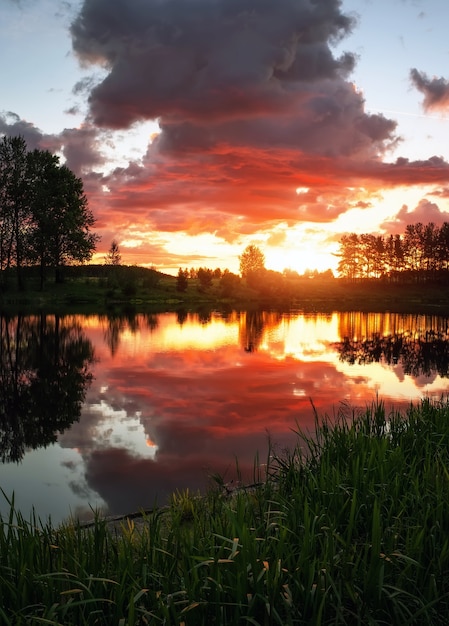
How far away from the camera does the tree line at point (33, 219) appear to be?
242 feet

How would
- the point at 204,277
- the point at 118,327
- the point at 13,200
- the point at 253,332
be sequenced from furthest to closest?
the point at 204,277
the point at 13,200
the point at 118,327
the point at 253,332

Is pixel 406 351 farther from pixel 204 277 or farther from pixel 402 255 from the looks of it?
pixel 402 255

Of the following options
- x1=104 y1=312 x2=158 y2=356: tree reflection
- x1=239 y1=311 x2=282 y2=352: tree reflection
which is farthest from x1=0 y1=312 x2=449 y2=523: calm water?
x1=104 y1=312 x2=158 y2=356: tree reflection

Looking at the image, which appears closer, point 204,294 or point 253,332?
point 253,332

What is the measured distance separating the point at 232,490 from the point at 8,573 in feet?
17.5

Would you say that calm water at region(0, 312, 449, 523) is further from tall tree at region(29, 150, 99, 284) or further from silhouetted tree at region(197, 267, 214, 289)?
silhouetted tree at region(197, 267, 214, 289)

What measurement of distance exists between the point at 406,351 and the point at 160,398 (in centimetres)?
1938

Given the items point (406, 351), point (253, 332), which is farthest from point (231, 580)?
point (253, 332)

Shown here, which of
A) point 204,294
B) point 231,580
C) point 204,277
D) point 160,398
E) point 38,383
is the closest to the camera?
point 231,580

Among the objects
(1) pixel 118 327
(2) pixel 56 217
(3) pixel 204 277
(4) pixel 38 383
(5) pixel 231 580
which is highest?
(2) pixel 56 217

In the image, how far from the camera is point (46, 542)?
534 centimetres

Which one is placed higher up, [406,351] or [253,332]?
[253,332]

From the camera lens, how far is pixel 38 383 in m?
22.0

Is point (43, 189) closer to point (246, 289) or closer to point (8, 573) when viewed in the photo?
point (246, 289)
